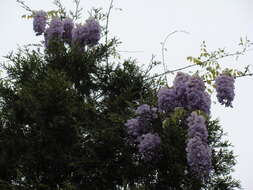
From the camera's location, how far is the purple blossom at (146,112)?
537cm

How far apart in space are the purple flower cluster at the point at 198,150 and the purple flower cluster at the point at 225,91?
665 millimetres

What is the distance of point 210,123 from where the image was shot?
682cm

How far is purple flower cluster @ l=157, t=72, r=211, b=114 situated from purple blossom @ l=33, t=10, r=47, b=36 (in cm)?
400

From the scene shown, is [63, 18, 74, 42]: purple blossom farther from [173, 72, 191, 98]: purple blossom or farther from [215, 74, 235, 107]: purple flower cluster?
[215, 74, 235, 107]: purple flower cluster

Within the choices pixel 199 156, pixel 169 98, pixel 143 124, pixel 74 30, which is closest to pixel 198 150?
pixel 199 156

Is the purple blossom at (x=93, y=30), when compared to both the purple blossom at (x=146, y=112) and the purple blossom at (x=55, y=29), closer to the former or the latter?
the purple blossom at (x=55, y=29)

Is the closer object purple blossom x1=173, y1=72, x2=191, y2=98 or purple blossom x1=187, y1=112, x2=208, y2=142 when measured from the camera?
purple blossom x1=187, y1=112, x2=208, y2=142

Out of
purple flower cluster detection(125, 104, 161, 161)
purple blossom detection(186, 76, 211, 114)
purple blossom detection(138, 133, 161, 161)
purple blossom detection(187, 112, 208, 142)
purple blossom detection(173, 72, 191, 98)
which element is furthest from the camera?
purple flower cluster detection(125, 104, 161, 161)

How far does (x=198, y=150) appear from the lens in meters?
4.36

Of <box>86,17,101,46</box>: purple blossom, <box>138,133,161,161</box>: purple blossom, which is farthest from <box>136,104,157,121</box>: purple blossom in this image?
<box>86,17,101,46</box>: purple blossom

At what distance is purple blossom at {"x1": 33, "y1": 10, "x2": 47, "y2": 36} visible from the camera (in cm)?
794

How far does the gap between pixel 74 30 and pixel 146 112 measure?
3.37 meters

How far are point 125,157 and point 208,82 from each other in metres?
1.90

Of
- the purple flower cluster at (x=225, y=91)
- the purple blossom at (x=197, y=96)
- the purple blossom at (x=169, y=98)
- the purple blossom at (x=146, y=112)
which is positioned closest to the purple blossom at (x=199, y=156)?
the purple blossom at (x=197, y=96)
